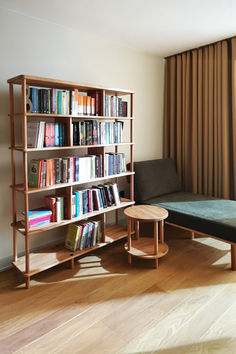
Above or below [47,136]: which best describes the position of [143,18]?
above

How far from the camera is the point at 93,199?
2.61 metres

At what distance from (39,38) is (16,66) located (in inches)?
14.9

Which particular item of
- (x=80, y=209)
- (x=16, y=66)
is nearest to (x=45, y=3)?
(x=16, y=66)

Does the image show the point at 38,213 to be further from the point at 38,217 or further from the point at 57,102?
the point at 57,102

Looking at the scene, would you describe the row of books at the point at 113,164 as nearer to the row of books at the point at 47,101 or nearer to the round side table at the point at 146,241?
the round side table at the point at 146,241

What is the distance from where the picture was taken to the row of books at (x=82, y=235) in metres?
2.44

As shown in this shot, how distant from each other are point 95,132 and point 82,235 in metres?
0.98

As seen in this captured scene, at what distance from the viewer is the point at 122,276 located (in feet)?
7.53

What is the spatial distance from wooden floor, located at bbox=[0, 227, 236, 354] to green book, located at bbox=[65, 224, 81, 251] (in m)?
0.19

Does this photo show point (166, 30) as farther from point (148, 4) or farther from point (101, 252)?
point (101, 252)

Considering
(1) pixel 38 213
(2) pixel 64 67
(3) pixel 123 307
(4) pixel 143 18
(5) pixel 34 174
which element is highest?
(4) pixel 143 18

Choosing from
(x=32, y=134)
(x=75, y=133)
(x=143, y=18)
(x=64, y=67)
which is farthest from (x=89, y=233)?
(x=143, y=18)

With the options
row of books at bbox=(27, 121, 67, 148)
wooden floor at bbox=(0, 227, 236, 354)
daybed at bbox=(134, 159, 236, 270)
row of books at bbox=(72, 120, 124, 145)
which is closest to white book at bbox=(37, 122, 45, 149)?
row of books at bbox=(27, 121, 67, 148)

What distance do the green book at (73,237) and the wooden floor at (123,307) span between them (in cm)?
19
